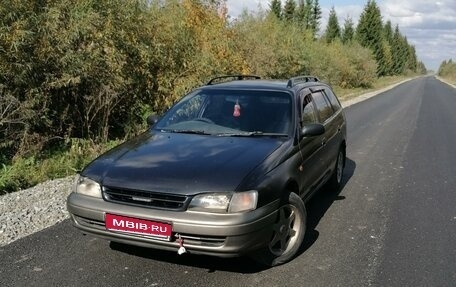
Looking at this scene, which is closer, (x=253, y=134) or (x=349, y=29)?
(x=253, y=134)

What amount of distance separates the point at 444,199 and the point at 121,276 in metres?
4.59

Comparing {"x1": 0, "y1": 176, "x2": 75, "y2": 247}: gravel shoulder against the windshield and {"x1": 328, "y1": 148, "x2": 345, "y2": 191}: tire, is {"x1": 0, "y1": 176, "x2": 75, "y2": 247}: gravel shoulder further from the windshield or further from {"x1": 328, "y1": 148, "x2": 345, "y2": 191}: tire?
{"x1": 328, "y1": 148, "x2": 345, "y2": 191}: tire

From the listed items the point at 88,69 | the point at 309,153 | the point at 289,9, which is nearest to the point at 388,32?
the point at 289,9

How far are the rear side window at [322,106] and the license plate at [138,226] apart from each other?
2.94 m

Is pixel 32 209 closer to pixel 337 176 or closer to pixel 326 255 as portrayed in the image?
pixel 326 255

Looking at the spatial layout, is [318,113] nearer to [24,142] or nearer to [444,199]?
[444,199]

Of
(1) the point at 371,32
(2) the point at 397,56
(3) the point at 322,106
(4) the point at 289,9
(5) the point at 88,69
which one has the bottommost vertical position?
(3) the point at 322,106

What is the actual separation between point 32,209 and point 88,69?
406cm

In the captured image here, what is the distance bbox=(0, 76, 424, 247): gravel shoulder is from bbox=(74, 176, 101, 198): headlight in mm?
1217

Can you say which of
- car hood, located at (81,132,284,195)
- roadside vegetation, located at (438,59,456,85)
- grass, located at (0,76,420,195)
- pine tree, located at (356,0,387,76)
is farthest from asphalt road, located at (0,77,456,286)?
roadside vegetation, located at (438,59,456,85)

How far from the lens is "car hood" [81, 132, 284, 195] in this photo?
3662mm

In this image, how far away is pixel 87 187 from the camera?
13.0 feet

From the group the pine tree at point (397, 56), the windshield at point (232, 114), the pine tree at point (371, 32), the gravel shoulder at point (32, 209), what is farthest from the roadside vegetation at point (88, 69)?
the pine tree at point (397, 56)

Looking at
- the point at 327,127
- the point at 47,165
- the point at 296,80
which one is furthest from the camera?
the point at 47,165
